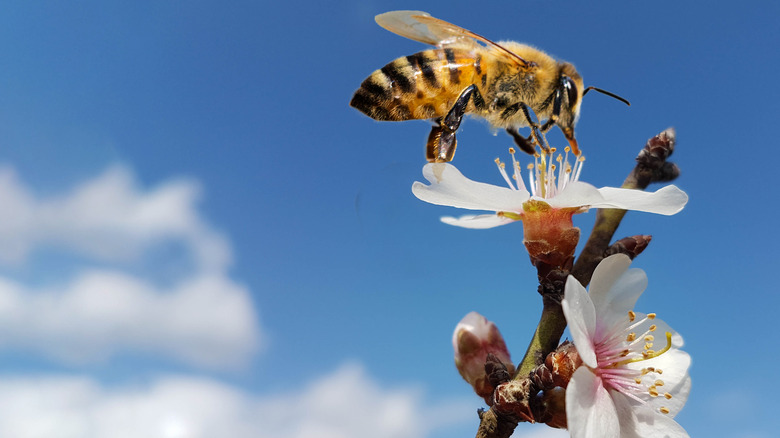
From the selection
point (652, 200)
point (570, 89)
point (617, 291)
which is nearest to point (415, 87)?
point (570, 89)

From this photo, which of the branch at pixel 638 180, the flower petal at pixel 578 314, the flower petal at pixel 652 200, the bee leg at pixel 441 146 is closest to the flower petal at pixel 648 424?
the flower petal at pixel 578 314

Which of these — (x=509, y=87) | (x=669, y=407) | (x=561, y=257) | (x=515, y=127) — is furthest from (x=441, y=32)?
(x=669, y=407)

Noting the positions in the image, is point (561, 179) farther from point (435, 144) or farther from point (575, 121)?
point (435, 144)

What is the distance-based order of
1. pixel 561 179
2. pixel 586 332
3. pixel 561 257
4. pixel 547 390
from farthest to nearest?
pixel 561 179 → pixel 561 257 → pixel 547 390 → pixel 586 332

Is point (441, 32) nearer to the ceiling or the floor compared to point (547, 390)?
nearer to the ceiling

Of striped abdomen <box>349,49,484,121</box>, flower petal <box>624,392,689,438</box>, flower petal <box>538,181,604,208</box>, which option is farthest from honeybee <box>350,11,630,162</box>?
flower petal <box>624,392,689,438</box>

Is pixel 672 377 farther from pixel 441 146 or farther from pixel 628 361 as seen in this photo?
pixel 441 146

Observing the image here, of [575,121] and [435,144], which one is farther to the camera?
[575,121]

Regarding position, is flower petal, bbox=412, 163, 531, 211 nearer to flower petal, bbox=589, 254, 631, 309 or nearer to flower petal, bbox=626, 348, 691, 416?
flower petal, bbox=589, 254, 631, 309
